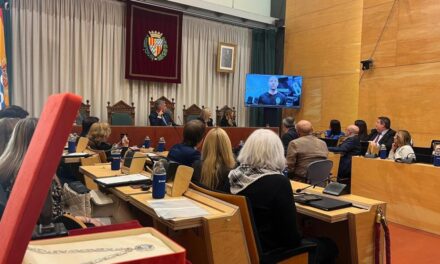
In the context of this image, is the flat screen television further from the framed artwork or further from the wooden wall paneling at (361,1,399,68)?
the wooden wall paneling at (361,1,399,68)

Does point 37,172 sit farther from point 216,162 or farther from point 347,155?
point 347,155

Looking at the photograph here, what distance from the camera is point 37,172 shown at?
0.42 metres

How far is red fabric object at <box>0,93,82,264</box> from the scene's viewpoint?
416mm

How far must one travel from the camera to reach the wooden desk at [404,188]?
3928mm

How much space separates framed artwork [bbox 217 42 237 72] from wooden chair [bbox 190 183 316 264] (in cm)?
762

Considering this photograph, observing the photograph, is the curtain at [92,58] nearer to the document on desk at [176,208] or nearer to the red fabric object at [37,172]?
the document on desk at [176,208]

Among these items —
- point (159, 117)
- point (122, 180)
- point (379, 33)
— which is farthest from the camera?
point (159, 117)

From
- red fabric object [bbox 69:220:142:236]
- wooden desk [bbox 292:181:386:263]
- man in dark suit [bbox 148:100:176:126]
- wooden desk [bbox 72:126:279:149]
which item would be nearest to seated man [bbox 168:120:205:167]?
wooden desk [bbox 292:181:386:263]

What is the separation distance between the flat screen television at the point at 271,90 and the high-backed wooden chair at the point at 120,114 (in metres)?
2.72

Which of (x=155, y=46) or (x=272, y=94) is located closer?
(x=155, y=46)

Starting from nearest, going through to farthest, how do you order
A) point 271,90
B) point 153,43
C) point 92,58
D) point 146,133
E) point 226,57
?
point 146,133 → point 92,58 → point 153,43 → point 271,90 → point 226,57

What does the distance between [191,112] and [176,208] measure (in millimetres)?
7011

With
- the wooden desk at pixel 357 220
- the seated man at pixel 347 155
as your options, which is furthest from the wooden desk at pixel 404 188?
the wooden desk at pixel 357 220

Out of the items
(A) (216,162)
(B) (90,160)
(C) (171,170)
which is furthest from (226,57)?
(C) (171,170)
